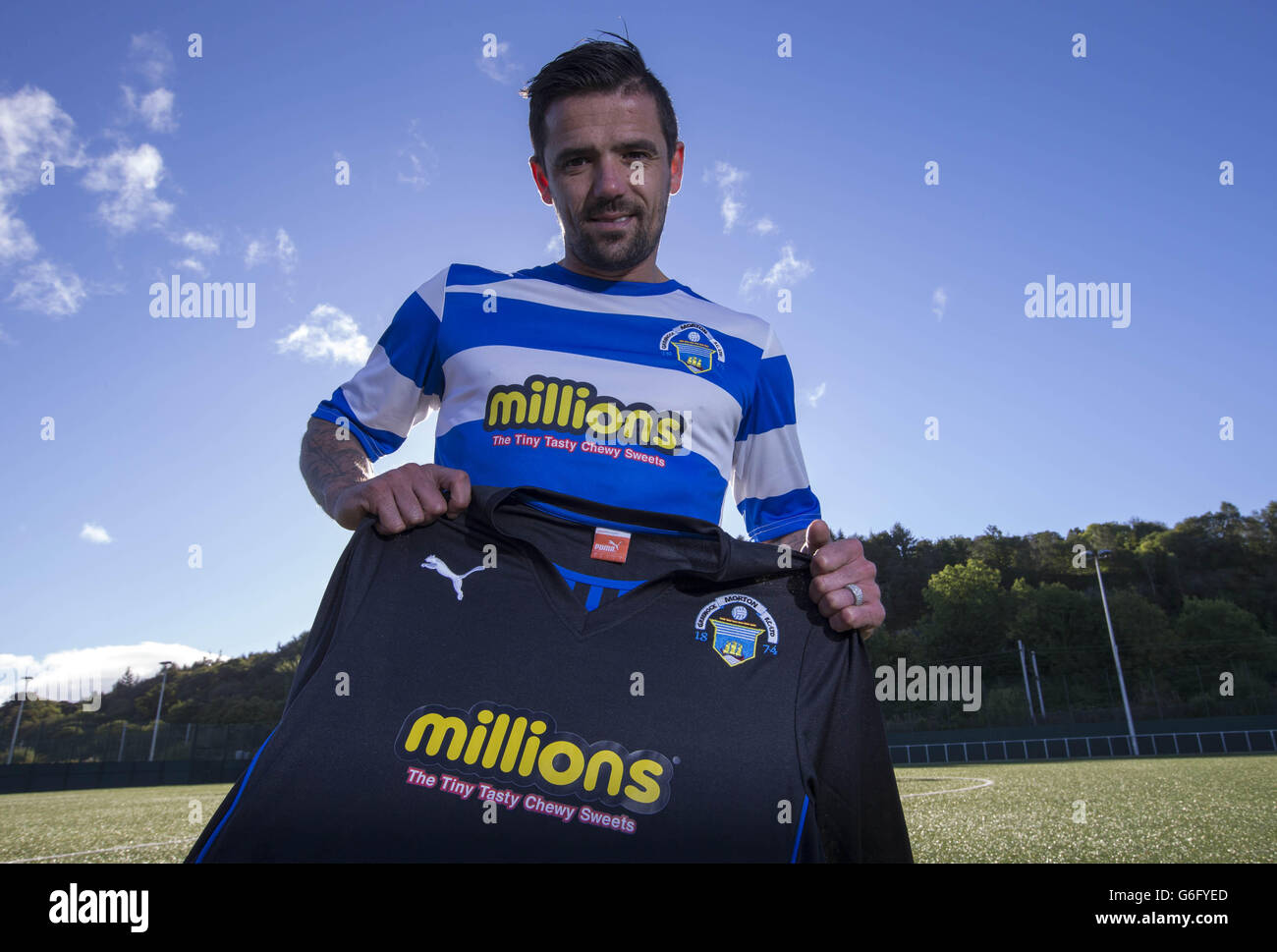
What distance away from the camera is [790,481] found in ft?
7.04

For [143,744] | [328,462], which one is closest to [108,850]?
[328,462]

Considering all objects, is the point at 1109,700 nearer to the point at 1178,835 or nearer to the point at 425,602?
the point at 1178,835

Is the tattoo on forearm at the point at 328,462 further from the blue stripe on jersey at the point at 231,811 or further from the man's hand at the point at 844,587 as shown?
the man's hand at the point at 844,587

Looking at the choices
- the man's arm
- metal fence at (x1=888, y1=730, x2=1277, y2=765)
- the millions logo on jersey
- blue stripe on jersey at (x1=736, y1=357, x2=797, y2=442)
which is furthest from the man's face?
metal fence at (x1=888, y1=730, x2=1277, y2=765)

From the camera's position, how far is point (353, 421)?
194 cm

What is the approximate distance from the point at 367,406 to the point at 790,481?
3.88 ft

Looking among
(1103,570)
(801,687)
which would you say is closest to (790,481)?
(801,687)

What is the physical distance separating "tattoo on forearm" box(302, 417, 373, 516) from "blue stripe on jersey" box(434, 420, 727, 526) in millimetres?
245

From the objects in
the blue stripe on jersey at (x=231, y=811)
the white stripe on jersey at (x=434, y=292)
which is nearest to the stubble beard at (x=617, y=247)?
the white stripe on jersey at (x=434, y=292)

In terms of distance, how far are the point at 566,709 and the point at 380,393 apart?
3.42 ft

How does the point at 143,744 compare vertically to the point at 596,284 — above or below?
below

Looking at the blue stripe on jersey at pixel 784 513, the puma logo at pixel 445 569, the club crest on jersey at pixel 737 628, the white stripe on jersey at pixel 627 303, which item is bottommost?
the club crest on jersey at pixel 737 628

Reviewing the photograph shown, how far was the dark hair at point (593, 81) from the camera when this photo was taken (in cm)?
208

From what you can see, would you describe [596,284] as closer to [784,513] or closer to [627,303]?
[627,303]
